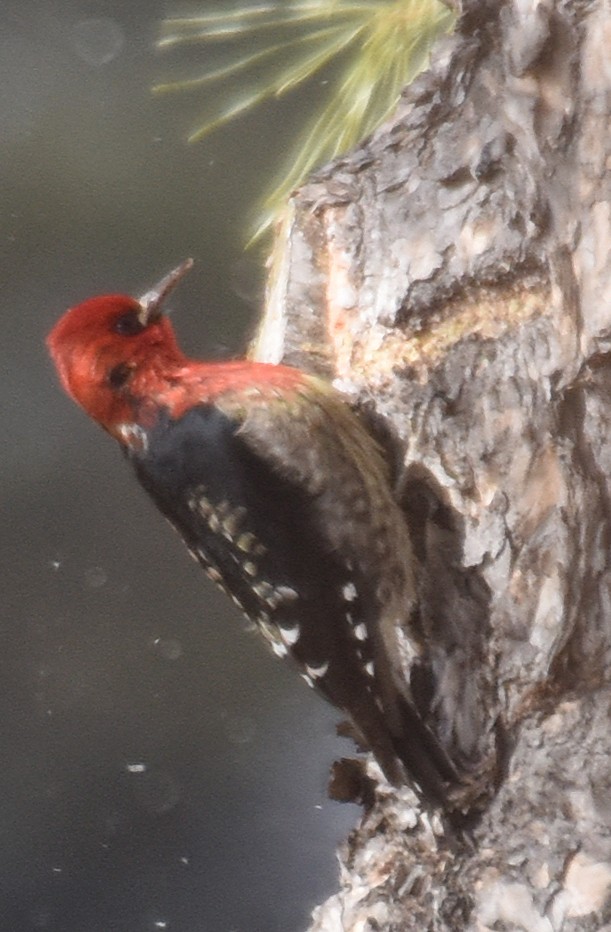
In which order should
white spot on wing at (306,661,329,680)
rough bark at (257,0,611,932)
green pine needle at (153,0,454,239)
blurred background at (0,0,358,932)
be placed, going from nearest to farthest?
rough bark at (257,0,611,932), white spot on wing at (306,661,329,680), green pine needle at (153,0,454,239), blurred background at (0,0,358,932)

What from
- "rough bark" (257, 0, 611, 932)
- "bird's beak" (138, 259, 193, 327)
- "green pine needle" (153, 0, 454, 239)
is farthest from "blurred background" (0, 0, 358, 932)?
"rough bark" (257, 0, 611, 932)

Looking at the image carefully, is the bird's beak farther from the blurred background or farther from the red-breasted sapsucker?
the blurred background

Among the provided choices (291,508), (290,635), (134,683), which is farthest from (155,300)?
(134,683)

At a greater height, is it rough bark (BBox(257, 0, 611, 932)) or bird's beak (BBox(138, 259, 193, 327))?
bird's beak (BBox(138, 259, 193, 327))

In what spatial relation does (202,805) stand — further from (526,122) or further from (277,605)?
(526,122)

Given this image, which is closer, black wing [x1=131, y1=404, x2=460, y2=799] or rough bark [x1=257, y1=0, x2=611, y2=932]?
rough bark [x1=257, y1=0, x2=611, y2=932]

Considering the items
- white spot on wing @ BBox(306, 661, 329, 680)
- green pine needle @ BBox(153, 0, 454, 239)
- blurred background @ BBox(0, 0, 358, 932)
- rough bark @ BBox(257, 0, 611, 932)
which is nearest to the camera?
rough bark @ BBox(257, 0, 611, 932)

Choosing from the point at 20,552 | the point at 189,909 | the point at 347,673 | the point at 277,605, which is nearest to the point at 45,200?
the point at 20,552
